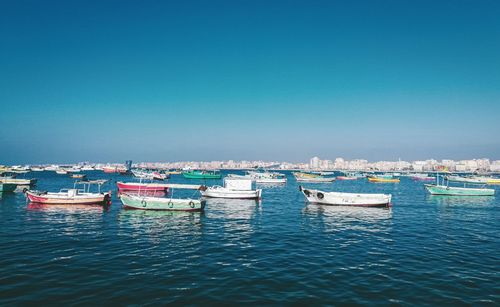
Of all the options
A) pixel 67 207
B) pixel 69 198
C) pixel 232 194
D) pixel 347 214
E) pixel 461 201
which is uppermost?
pixel 69 198

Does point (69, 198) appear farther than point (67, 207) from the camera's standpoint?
Yes

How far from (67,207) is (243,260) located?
30.8 meters

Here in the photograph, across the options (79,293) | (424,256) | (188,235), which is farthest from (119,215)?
(424,256)

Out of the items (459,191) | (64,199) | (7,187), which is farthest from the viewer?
(459,191)

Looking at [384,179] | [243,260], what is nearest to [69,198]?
[243,260]

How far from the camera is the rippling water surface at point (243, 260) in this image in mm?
12750

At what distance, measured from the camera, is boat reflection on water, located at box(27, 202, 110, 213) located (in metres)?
36.4

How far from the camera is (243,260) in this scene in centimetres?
1767

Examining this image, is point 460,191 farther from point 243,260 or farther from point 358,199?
point 243,260

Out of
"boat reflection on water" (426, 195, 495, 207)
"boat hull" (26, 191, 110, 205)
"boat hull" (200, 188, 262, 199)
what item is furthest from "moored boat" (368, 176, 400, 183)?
"boat hull" (26, 191, 110, 205)

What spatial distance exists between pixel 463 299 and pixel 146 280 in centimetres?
1413

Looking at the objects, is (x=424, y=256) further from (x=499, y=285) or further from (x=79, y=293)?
(x=79, y=293)

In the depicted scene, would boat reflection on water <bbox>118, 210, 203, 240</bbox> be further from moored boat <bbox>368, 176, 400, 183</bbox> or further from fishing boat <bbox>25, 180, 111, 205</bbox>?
moored boat <bbox>368, 176, 400, 183</bbox>

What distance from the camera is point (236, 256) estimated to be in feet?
60.7
